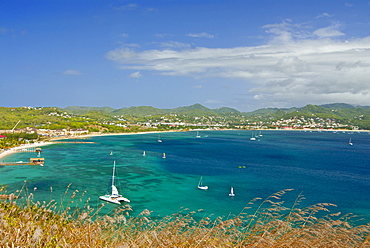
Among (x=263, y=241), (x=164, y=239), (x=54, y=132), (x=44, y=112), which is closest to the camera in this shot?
(x=263, y=241)

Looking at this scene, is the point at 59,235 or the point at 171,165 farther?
the point at 171,165

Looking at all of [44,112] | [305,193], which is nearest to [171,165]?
[305,193]

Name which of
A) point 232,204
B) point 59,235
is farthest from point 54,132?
point 59,235

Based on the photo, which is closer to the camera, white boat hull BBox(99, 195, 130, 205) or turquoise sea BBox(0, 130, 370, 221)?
white boat hull BBox(99, 195, 130, 205)

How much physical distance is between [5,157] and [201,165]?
36.7 meters

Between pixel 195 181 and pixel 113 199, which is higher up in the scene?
pixel 113 199

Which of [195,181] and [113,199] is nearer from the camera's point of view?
[113,199]

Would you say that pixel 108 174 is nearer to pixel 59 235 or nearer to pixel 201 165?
pixel 201 165

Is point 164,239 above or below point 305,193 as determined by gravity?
above

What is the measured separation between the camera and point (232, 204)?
28562 millimetres

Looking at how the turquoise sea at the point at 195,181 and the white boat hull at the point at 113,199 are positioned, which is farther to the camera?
the turquoise sea at the point at 195,181

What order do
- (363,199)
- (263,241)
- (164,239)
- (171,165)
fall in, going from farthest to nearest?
Result: 1. (171,165)
2. (363,199)
3. (164,239)
4. (263,241)

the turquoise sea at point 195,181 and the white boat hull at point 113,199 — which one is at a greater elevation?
the white boat hull at point 113,199

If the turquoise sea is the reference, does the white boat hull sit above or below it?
above
